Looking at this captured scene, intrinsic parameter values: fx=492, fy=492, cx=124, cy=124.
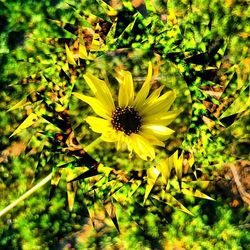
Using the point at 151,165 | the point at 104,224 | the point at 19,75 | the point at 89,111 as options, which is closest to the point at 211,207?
the point at 151,165

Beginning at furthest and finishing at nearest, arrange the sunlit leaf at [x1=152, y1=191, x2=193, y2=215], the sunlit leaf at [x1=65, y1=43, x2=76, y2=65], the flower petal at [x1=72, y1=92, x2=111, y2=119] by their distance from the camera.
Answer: the sunlit leaf at [x1=65, y1=43, x2=76, y2=65] → the sunlit leaf at [x1=152, y1=191, x2=193, y2=215] → the flower petal at [x1=72, y1=92, x2=111, y2=119]

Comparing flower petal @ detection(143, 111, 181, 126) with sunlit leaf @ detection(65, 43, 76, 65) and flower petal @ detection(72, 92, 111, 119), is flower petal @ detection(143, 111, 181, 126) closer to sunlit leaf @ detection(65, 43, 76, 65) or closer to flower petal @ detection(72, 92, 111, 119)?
flower petal @ detection(72, 92, 111, 119)

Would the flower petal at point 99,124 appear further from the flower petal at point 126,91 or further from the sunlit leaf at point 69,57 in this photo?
the sunlit leaf at point 69,57

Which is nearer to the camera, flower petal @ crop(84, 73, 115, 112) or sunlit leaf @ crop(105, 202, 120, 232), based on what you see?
flower petal @ crop(84, 73, 115, 112)

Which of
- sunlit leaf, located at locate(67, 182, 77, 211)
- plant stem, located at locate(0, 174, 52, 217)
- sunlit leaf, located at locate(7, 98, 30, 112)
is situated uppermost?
sunlit leaf, located at locate(7, 98, 30, 112)

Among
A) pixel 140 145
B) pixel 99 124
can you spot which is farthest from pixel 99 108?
pixel 140 145

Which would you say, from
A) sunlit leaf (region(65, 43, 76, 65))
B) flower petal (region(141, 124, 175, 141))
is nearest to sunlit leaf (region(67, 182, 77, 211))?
flower petal (region(141, 124, 175, 141))

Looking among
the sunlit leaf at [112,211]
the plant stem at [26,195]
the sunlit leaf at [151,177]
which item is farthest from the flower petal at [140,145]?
the plant stem at [26,195]
